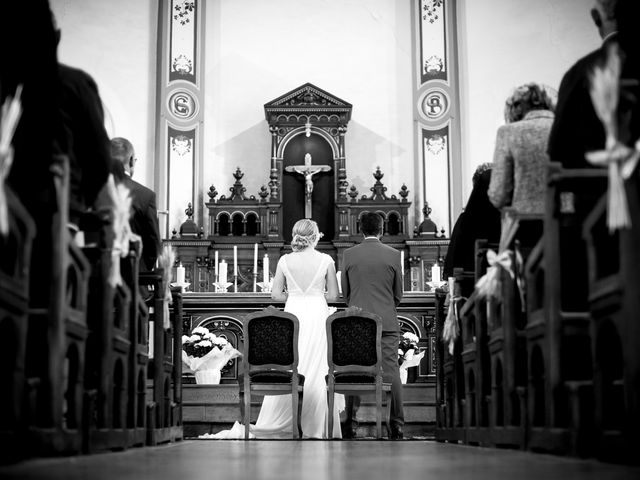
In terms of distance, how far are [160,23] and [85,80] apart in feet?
28.2

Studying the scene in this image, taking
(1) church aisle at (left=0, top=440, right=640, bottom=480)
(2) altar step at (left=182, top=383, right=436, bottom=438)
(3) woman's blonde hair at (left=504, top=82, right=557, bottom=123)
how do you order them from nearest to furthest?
(1) church aisle at (left=0, top=440, right=640, bottom=480), (3) woman's blonde hair at (left=504, top=82, right=557, bottom=123), (2) altar step at (left=182, top=383, right=436, bottom=438)

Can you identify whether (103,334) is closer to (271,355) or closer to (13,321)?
(13,321)

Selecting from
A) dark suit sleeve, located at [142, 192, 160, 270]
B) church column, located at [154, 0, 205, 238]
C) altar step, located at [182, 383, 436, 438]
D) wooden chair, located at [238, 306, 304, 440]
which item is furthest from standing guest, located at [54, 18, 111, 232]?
church column, located at [154, 0, 205, 238]

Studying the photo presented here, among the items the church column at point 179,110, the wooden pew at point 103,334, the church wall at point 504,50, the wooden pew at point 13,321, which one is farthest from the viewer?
→ the church wall at point 504,50

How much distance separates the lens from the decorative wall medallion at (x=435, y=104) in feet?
39.1

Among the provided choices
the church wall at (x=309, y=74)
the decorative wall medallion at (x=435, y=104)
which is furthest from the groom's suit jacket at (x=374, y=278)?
the decorative wall medallion at (x=435, y=104)

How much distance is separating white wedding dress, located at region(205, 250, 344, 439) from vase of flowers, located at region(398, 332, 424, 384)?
101 cm

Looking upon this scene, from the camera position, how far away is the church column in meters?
11.7

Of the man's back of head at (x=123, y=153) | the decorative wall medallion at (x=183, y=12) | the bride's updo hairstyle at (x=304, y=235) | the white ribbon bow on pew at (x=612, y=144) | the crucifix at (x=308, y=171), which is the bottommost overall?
the white ribbon bow on pew at (x=612, y=144)

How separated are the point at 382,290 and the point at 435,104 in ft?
17.9

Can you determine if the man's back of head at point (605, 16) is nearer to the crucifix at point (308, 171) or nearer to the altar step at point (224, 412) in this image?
the altar step at point (224, 412)

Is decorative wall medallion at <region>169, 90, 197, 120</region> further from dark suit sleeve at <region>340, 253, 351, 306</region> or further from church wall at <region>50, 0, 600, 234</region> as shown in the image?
→ dark suit sleeve at <region>340, 253, 351, 306</region>

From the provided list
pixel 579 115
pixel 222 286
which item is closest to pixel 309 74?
pixel 222 286

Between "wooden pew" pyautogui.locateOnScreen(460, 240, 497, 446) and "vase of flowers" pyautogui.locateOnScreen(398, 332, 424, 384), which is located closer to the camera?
"wooden pew" pyautogui.locateOnScreen(460, 240, 497, 446)
